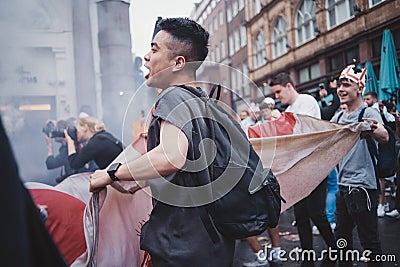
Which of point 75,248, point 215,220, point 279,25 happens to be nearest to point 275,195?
point 215,220

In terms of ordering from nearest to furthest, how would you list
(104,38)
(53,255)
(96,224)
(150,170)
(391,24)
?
(53,255), (150,170), (96,224), (391,24), (104,38)

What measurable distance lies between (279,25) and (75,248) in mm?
3731

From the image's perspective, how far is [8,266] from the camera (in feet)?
1.82

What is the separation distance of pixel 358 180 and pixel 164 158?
1.73 metres

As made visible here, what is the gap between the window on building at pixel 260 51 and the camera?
5.12 meters

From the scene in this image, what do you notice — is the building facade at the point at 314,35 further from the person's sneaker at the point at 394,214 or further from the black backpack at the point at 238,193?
the black backpack at the point at 238,193

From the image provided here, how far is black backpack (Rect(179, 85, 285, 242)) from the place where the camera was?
1.48 m

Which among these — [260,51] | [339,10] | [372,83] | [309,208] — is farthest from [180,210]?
[260,51]

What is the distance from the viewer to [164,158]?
1403 mm

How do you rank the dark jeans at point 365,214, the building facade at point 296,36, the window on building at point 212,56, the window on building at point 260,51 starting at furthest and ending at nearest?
1. the window on building at point 212,56
2. the window on building at point 260,51
3. the building facade at point 296,36
4. the dark jeans at point 365,214

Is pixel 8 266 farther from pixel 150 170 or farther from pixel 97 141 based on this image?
pixel 97 141

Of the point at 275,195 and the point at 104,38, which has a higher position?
the point at 104,38

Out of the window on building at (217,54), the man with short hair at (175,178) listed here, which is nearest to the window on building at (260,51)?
the window on building at (217,54)

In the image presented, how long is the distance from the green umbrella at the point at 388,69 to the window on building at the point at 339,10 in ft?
2.22
